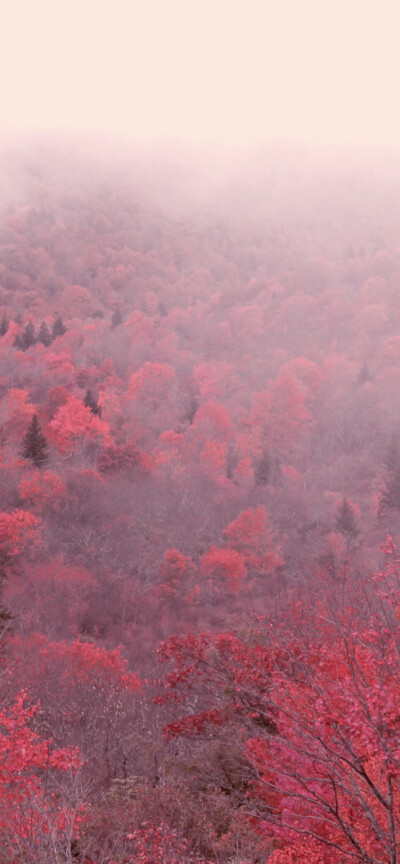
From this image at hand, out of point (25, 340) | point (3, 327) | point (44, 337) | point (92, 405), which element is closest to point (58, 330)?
point (44, 337)

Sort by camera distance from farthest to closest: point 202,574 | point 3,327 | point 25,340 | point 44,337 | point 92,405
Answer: point 3,327, point 44,337, point 25,340, point 92,405, point 202,574

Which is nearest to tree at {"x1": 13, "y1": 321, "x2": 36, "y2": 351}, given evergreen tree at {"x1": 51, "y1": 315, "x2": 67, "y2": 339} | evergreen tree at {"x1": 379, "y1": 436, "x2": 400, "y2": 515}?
evergreen tree at {"x1": 51, "y1": 315, "x2": 67, "y2": 339}

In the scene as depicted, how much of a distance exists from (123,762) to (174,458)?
209 feet

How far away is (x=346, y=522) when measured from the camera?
63625 mm

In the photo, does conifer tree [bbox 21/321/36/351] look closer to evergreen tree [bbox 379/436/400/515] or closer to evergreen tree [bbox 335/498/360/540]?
evergreen tree [bbox 335/498/360/540]

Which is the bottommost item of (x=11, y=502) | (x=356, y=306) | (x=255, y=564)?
(x=255, y=564)

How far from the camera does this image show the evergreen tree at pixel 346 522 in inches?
2470

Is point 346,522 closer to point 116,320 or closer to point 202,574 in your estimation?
point 202,574

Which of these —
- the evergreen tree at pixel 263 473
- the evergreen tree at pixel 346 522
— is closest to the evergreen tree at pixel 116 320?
the evergreen tree at pixel 263 473

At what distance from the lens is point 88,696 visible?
814 inches

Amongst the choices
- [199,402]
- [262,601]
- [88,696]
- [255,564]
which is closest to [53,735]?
[88,696]

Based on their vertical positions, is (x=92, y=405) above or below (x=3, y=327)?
above

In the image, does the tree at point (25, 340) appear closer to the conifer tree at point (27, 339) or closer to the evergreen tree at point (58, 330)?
the conifer tree at point (27, 339)

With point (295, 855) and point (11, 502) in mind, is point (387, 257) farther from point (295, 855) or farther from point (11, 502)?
point (295, 855)
